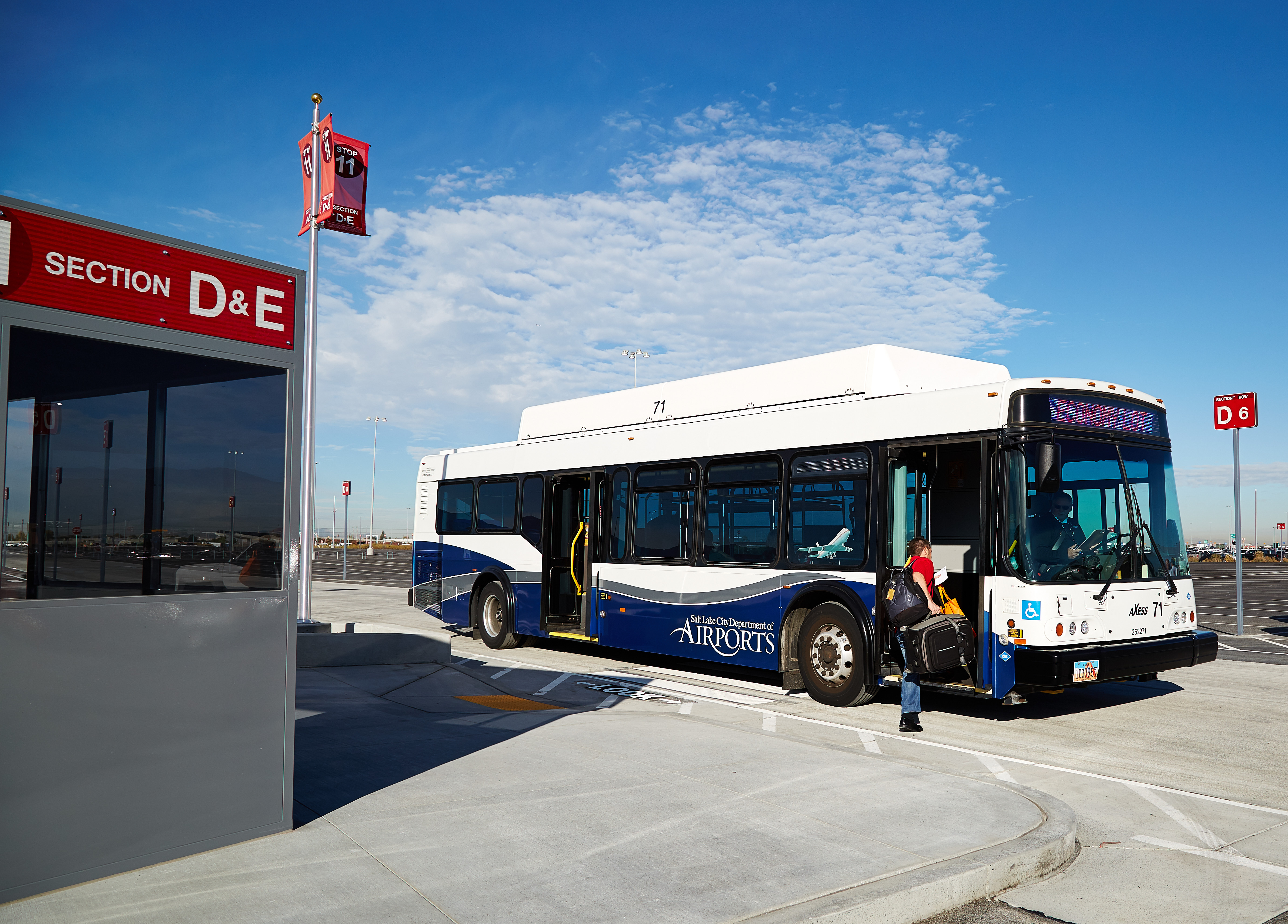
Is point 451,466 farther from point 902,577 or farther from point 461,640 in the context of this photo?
point 902,577

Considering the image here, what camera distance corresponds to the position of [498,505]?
15.8 m

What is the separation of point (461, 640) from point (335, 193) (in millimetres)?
7700

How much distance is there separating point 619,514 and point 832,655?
4143mm

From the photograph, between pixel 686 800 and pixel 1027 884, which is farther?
pixel 686 800

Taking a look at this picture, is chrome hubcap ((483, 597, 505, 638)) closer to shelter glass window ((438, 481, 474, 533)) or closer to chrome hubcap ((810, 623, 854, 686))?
shelter glass window ((438, 481, 474, 533))

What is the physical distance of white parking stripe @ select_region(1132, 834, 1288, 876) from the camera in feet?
17.2

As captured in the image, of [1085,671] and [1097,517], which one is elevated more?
[1097,517]

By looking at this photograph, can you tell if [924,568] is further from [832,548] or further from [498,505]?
[498,505]

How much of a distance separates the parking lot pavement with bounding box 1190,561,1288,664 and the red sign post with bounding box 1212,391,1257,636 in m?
0.91

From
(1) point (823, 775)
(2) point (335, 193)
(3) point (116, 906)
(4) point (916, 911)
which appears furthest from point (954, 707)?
(2) point (335, 193)

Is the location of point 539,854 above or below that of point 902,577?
below

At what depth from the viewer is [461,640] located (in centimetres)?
1698

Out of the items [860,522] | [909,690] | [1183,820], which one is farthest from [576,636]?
[1183,820]

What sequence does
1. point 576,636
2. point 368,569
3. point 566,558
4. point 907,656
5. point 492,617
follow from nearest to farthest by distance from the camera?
point 907,656 → point 576,636 → point 566,558 → point 492,617 → point 368,569
